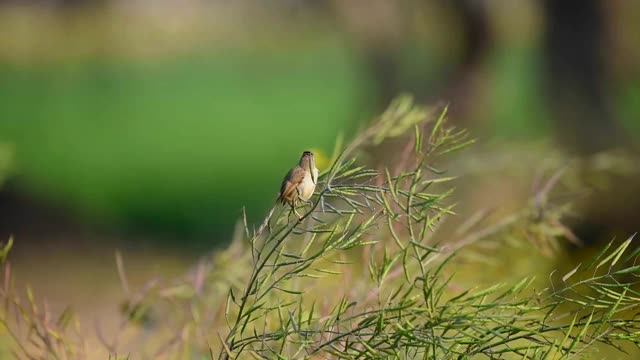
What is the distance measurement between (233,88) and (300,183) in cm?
2765

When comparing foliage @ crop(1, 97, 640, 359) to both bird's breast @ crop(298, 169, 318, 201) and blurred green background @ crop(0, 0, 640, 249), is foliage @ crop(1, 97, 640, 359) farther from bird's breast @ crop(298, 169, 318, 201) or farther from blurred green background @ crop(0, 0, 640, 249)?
blurred green background @ crop(0, 0, 640, 249)

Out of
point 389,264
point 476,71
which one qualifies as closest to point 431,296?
point 389,264

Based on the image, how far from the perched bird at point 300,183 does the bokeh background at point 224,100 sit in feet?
1.19

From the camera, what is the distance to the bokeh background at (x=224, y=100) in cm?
758

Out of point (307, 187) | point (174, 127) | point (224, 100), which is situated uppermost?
point (224, 100)

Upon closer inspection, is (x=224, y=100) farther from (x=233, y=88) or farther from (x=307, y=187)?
(x=307, y=187)

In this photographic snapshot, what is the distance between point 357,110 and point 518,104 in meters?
9.99

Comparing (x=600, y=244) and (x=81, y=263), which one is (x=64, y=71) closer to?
(x=81, y=263)

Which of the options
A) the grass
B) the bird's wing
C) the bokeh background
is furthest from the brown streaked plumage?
the grass

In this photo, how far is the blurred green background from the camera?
26.6 feet

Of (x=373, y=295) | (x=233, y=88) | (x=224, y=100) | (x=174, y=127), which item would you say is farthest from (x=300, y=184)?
(x=233, y=88)

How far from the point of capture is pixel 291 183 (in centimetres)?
146

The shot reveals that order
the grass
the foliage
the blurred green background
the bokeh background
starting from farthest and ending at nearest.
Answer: the grass < the blurred green background < the bokeh background < the foliage

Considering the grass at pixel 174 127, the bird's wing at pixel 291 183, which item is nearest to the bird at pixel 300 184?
the bird's wing at pixel 291 183
